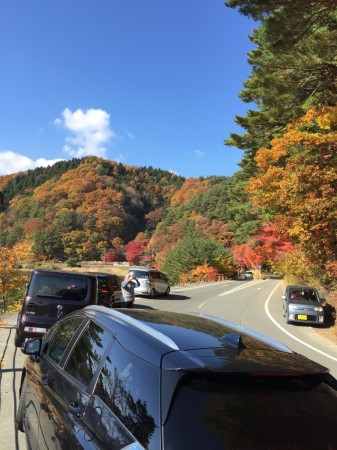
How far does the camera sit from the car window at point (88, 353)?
2876 millimetres

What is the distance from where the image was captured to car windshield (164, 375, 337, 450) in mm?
2016

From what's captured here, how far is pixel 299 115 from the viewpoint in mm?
22781

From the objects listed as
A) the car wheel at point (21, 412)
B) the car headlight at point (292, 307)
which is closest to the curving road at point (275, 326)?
the car headlight at point (292, 307)

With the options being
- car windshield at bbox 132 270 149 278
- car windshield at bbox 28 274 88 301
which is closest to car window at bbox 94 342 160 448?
car windshield at bbox 28 274 88 301

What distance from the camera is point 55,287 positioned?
9.04 m

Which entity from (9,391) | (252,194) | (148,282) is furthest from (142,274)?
(9,391)

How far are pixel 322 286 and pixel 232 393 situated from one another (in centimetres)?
2654

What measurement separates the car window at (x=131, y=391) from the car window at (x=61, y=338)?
103 cm

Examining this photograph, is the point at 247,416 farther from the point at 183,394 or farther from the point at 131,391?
the point at 131,391

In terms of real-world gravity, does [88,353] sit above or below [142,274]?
below

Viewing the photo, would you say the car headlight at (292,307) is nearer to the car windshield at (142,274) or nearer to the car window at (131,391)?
the car windshield at (142,274)

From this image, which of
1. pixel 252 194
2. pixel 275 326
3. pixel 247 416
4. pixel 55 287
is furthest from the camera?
pixel 252 194

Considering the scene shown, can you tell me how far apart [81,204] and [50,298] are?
115876 millimetres

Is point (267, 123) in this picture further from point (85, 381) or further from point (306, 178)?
point (85, 381)
